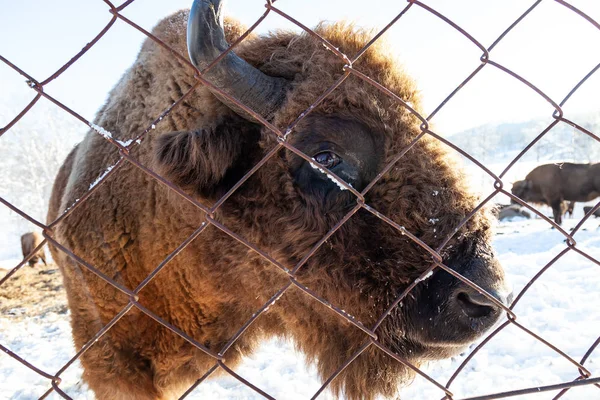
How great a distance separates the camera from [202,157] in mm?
2270

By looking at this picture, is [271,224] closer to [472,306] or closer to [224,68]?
[224,68]

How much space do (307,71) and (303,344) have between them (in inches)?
65.6

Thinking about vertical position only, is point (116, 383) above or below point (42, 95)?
→ below

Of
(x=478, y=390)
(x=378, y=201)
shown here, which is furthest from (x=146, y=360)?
(x=478, y=390)

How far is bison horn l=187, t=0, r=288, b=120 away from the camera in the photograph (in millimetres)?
1787

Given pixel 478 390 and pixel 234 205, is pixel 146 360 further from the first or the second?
pixel 478 390

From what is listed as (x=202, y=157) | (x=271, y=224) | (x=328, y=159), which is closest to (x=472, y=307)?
(x=328, y=159)

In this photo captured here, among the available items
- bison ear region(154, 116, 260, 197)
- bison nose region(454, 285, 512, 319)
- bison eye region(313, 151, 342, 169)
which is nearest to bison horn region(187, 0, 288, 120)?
bison ear region(154, 116, 260, 197)

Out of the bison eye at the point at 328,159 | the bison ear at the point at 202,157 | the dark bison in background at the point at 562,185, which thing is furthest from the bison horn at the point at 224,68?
the dark bison in background at the point at 562,185

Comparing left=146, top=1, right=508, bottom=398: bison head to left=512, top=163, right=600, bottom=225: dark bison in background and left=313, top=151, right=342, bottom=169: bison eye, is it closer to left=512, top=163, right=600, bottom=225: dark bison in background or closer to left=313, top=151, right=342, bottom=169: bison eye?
left=313, top=151, right=342, bottom=169: bison eye

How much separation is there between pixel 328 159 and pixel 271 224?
0.49 meters

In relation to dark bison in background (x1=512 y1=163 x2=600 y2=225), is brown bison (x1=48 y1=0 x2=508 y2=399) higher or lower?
lower

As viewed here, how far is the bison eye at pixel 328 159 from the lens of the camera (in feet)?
7.40

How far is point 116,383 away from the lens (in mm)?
2961
